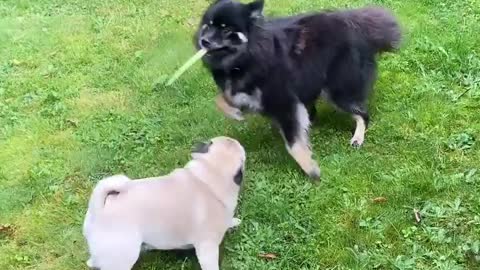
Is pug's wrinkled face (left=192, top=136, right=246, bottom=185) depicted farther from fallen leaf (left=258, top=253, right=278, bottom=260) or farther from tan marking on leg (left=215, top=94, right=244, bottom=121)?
tan marking on leg (left=215, top=94, right=244, bottom=121)

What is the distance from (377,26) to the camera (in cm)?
436

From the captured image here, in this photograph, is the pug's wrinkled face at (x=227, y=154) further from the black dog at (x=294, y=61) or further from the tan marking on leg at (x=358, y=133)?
the tan marking on leg at (x=358, y=133)

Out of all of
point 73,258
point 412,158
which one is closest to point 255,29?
point 412,158

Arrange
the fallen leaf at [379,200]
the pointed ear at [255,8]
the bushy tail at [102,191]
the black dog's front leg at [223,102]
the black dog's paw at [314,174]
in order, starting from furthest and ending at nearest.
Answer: the black dog's front leg at [223,102]
the black dog's paw at [314,174]
the pointed ear at [255,8]
the fallen leaf at [379,200]
the bushy tail at [102,191]

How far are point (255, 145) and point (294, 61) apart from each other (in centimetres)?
60

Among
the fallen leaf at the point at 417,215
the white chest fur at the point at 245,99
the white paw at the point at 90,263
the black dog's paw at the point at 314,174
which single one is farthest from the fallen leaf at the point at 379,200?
the white paw at the point at 90,263

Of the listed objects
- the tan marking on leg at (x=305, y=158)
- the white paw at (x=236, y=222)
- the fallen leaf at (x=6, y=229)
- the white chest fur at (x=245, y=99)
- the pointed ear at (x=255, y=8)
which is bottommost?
the fallen leaf at (x=6, y=229)

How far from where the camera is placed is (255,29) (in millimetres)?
3953

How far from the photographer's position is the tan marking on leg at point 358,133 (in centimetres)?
428

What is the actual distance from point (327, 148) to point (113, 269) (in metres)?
1.67

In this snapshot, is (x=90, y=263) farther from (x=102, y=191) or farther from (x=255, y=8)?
(x=255, y=8)

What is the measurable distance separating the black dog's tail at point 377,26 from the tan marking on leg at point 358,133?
45 cm

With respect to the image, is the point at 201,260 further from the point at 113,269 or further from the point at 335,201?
the point at 335,201

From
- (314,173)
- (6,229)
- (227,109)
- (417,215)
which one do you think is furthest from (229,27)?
(6,229)
